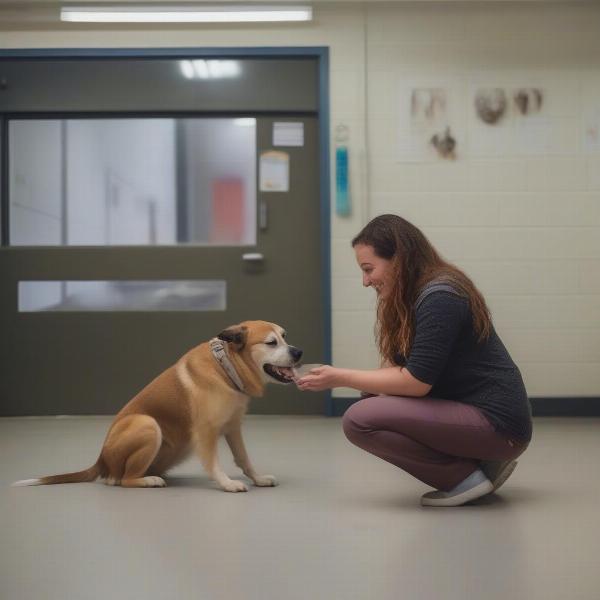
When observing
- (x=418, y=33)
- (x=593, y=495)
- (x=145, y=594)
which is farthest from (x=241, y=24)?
(x=145, y=594)

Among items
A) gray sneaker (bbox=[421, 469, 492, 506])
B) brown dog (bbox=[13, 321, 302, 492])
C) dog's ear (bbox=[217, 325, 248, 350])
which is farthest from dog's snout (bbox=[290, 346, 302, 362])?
gray sneaker (bbox=[421, 469, 492, 506])

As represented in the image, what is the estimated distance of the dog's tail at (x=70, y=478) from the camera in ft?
10.5

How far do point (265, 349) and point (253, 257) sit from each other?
2.30 metres

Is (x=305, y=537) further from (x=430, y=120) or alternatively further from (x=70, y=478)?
(x=430, y=120)

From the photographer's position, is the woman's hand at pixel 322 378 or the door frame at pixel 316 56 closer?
the woman's hand at pixel 322 378

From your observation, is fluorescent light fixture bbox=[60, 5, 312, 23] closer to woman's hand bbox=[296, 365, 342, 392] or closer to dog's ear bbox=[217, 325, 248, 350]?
dog's ear bbox=[217, 325, 248, 350]

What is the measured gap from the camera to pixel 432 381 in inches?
107

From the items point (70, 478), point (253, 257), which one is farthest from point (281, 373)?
point (253, 257)

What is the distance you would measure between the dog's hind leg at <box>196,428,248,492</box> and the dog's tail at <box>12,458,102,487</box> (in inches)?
15.7

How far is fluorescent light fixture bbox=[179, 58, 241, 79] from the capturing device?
536 centimetres

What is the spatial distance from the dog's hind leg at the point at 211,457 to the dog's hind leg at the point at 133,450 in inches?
5.9

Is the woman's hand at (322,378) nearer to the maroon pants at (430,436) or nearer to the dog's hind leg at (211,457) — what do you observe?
the maroon pants at (430,436)

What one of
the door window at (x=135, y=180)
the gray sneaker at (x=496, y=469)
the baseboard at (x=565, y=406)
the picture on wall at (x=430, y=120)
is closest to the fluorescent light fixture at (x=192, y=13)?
the door window at (x=135, y=180)

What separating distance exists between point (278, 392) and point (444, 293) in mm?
2802
